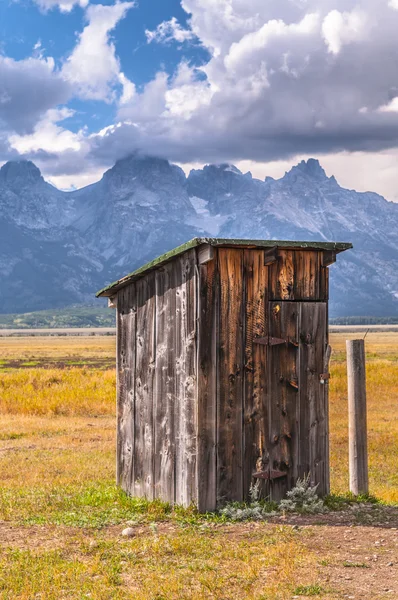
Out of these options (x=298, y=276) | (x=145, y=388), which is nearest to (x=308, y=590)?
(x=298, y=276)

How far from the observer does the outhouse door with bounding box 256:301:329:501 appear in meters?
8.98

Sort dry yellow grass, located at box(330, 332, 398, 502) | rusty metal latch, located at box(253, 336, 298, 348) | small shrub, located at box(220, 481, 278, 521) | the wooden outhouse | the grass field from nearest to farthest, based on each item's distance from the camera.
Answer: the grass field → small shrub, located at box(220, 481, 278, 521) → the wooden outhouse → rusty metal latch, located at box(253, 336, 298, 348) → dry yellow grass, located at box(330, 332, 398, 502)

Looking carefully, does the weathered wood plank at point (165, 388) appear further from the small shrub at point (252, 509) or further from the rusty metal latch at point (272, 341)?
the rusty metal latch at point (272, 341)

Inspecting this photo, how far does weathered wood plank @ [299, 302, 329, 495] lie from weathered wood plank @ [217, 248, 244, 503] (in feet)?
2.83

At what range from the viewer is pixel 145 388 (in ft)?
32.8

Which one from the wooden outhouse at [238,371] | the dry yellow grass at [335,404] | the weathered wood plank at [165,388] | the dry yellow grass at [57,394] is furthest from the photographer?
the dry yellow grass at [57,394]

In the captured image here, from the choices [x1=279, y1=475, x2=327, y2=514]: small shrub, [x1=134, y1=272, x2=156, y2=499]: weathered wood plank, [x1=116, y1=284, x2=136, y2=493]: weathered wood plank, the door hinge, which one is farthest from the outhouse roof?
[x1=279, y1=475, x2=327, y2=514]: small shrub

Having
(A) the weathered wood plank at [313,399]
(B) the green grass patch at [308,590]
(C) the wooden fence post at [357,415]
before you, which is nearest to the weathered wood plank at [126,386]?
(A) the weathered wood plank at [313,399]

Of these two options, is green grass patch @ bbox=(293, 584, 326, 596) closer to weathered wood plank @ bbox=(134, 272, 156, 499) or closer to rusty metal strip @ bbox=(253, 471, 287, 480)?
rusty metal strip @ bbox=(253, 471, 287, 480)

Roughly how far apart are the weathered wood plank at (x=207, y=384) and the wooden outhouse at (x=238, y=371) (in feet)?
0.04

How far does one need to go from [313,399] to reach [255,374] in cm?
89

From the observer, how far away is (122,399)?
10.7 metres

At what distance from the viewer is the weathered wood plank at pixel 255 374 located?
885 cm

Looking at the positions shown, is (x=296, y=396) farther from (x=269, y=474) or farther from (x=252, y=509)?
(x=252, y=509)
